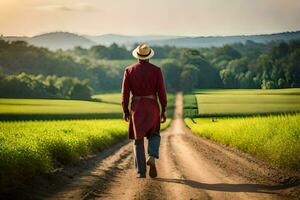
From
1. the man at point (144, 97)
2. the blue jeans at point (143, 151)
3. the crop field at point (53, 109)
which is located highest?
the man at point (144, 97)

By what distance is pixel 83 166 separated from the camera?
49.4 feet

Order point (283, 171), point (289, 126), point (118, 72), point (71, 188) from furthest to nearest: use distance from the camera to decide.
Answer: point (118, 72), point (289, 126), point (283, 171), point (71, 188)

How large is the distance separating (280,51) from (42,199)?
96.0 feet

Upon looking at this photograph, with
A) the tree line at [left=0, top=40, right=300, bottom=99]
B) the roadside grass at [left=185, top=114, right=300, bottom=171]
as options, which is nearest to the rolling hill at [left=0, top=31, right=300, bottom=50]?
the tree line at [left=0, top=40, right=300, bottom=99]

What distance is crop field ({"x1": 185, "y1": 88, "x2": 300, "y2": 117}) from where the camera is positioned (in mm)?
36594

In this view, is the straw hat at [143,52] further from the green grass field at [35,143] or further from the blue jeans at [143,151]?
the green grass field at [35,143]

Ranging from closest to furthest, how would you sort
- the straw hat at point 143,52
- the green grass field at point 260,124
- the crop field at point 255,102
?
the straw hat at point 143,52 → the green grass field at point 260,124 → the crop field at point 255,102

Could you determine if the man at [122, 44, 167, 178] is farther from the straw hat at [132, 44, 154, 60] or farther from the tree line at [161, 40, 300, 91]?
the tree line at [161, 40, 300, 91]

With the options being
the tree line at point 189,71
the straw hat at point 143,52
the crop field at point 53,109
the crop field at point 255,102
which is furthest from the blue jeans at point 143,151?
the crop field at point 53,109

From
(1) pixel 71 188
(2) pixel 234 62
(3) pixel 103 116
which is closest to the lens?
(1) pixel 71 188

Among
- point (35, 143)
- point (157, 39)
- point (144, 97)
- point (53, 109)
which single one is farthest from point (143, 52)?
point (157, 39)

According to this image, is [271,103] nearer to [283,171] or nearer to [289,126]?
[289,126]

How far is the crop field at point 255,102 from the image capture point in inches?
1441

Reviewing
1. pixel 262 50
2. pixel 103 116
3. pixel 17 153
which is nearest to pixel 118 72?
pixel 103 116
